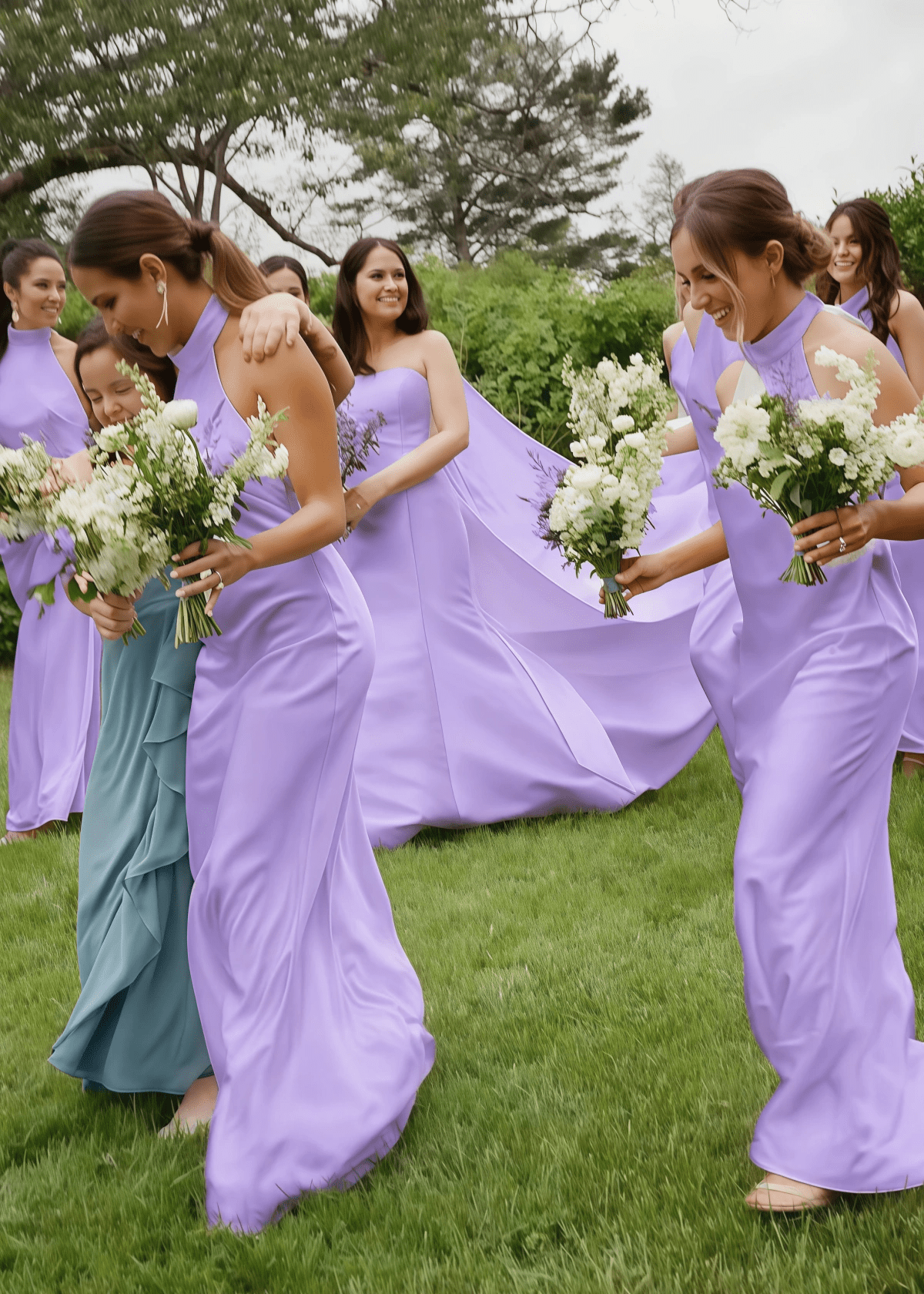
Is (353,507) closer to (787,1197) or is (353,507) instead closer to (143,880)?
(143,880)

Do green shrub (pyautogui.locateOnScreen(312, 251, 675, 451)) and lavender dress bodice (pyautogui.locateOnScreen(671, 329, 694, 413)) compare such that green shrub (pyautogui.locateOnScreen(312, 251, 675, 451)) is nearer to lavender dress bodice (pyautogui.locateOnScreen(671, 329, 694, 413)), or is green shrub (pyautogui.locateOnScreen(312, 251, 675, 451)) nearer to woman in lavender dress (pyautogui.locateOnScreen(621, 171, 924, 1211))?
lavender dress bodice (pyautogui.locateOnScreen(671, 329, 694, 413))

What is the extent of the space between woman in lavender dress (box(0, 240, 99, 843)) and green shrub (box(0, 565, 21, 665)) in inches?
247

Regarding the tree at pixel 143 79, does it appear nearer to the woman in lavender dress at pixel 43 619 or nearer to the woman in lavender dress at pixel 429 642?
the woman in lavender dress at pixel 43 619

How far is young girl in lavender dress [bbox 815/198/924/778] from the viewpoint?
683 centimetres

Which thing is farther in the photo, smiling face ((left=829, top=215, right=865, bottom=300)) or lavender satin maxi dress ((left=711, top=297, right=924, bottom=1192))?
smiling face ((left=829, top=215, right=865, bottom=300))

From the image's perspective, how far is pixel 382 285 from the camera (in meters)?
6.66

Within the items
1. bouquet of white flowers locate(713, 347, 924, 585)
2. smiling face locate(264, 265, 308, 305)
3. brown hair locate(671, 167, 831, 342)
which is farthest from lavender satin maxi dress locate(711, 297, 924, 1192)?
smiling face locate(264, 265, 308, 305)

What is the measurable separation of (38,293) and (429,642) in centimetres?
301

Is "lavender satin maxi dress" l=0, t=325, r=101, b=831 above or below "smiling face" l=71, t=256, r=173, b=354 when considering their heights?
below

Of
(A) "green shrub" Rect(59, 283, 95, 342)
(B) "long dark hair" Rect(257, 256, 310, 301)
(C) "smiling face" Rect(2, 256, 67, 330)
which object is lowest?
(C) "smiling face" Rect(2, 256, 67, 330)

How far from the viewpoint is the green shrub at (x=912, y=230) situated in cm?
1279

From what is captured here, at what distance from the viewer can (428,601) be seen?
6.86m

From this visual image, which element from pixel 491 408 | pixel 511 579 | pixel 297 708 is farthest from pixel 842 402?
pixel 491 408

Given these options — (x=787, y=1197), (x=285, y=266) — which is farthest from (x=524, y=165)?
(x=787, y=1197)
